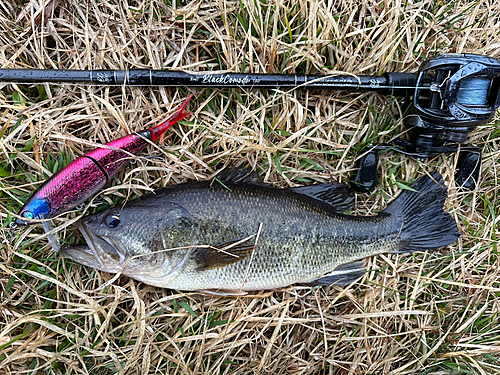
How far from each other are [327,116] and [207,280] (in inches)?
63.2

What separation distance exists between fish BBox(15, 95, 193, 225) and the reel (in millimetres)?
1997

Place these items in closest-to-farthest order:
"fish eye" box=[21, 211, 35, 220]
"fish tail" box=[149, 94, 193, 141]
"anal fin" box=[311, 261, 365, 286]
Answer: "fish eye" box=[21, 211, 35, 220] < "fish tail" box=[149, 94, 193, 141] < "anal fin" box=[311, 261, 365, 286]

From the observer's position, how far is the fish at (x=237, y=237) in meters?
2.21

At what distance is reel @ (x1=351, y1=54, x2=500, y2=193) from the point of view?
217 centimetres

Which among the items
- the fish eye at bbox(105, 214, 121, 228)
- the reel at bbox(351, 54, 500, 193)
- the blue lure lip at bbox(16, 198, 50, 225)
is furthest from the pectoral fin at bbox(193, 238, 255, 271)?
the reel at bbox(351, 54, 500, 193)

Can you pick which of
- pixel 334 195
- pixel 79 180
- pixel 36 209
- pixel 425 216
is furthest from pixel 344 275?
pixel 36 209

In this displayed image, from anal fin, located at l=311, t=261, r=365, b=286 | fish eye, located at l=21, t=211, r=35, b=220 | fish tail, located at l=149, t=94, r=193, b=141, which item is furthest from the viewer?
anal fin, located at l=311, t=261, r=365, b=286

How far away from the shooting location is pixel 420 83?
229cm

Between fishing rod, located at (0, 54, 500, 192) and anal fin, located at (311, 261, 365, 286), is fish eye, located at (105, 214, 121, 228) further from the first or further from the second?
anal fin, located at (311, 261, 365, 286)

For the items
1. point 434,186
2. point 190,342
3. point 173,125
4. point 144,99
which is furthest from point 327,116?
point 190,342

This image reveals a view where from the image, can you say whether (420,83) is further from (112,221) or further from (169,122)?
(112,221)

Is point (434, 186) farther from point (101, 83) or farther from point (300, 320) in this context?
point (101, 83)

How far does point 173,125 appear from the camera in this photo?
2498 millimetres

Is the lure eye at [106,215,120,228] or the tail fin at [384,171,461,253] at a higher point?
the lure eye at [106,215,120,228]
